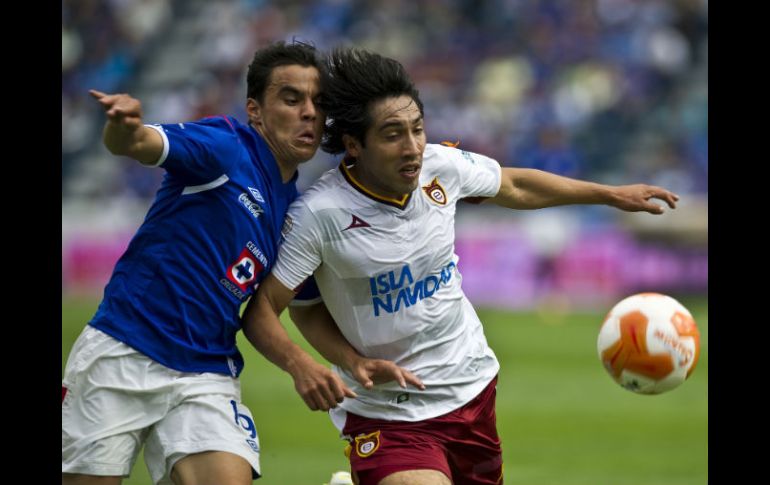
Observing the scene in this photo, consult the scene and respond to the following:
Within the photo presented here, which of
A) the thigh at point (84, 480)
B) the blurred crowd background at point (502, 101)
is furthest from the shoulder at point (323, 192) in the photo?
the blurred crowd background at point (502, 101)

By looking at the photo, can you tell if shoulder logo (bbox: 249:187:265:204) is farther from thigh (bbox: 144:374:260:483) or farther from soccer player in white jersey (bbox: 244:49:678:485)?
thigh (bbox: 144:374:260:483)

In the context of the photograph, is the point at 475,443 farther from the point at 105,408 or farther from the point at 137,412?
the point at 105,408

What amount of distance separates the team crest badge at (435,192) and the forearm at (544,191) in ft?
1.71

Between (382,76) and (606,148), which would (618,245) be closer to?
(606,148)

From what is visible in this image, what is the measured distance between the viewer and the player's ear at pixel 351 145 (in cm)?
523

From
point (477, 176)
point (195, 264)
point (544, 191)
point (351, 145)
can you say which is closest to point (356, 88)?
point (351, 145)

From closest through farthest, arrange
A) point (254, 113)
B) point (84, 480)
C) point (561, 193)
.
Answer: point (84, 480) < point (254, 113) < point (561, 193)

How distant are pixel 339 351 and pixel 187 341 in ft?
2.47

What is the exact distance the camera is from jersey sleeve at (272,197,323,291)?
505 cm

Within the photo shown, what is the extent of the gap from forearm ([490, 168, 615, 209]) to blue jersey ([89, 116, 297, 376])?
1.54m

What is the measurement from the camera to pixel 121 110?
14.0 feet

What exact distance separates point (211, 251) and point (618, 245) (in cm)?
1340

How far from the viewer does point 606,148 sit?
68.0 ft

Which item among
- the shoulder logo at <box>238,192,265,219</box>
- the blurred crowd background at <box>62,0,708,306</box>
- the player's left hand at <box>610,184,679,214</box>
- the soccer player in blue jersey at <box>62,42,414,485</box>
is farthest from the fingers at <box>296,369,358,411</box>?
the blurred crowd background at <box>62,0,708,306</box>
